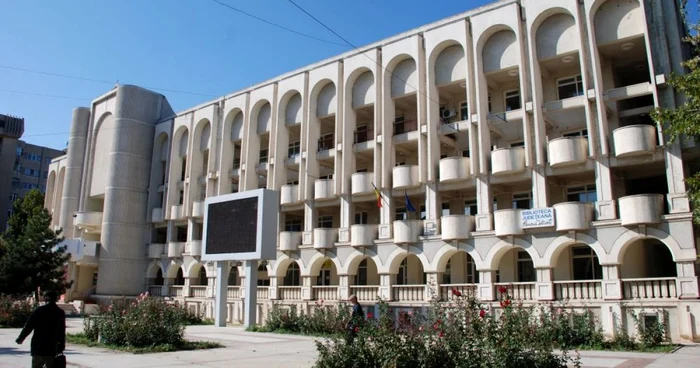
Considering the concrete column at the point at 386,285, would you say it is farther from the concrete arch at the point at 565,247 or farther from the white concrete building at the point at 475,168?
the concrete arch at the point at 565,247

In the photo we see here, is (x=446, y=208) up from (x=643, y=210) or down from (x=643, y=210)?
up

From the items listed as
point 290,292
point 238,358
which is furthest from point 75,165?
point 238,358

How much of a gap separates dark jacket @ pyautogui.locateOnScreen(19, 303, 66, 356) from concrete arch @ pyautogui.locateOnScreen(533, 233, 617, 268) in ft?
64.9

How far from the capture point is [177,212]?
4203 cm

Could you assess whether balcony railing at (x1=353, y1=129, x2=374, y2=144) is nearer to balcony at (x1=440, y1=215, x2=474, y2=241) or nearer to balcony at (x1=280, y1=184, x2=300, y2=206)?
balcony at (x1=280, y1=184, x2=300, y2=206)

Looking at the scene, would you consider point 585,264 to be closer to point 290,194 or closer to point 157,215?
point 290,194

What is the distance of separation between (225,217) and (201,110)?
1631 centimetres

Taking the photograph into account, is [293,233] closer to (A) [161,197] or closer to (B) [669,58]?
(A) [161,197]

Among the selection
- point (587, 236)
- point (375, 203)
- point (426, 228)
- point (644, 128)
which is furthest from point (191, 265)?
point (644, 128)

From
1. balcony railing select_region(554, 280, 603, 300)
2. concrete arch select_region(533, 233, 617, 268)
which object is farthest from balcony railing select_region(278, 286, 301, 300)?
balcony railing select_region(554, 280, 603, 300)

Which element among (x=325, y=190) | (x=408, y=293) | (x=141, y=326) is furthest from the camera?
(x=325, y=190)

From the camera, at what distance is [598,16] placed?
24797mm

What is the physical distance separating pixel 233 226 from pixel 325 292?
7.26 meters

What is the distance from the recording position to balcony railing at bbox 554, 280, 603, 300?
74.7 feet
